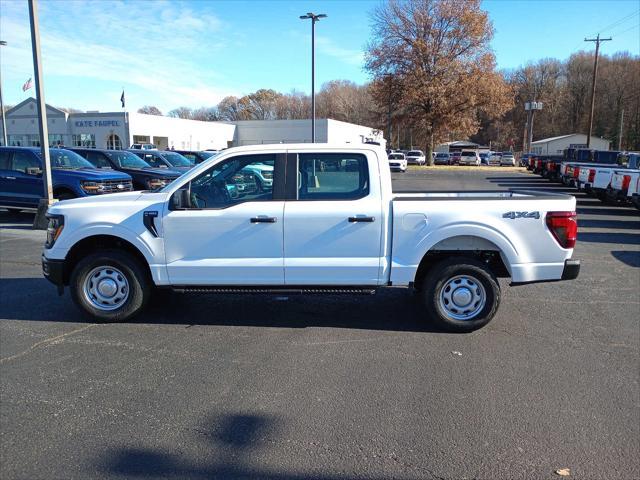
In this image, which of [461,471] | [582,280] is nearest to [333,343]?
[461,471]

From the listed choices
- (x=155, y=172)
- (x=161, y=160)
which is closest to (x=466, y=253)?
(x=155, y=172)

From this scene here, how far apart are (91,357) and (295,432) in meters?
2.33

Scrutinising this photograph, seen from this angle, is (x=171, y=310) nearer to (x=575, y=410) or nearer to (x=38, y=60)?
→ (x=575, y=410)

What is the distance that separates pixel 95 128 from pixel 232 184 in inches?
2228

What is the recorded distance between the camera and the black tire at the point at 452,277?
17.3 ft

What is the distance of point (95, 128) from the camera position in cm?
5541

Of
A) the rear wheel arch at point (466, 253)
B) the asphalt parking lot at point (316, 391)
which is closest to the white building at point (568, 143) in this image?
the rear wheel arch at point (466, 253)

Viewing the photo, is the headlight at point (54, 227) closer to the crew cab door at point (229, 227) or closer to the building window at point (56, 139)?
the crew cab door at point (229, 227)

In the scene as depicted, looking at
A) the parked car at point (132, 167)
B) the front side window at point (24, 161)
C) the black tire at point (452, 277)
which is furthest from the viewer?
the parked car at point (132, 167)

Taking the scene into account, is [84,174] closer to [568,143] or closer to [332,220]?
[332,220]

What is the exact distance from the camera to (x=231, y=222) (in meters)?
5.21

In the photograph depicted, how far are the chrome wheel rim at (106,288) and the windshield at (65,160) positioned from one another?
9059 millimetres

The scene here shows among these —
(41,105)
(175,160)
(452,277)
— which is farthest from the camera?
(175,160)

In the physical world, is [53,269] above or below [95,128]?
below
